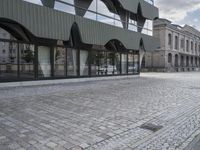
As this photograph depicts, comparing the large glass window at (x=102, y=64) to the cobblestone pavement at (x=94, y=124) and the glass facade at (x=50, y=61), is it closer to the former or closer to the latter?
the glass facade at (x=50, y=61)

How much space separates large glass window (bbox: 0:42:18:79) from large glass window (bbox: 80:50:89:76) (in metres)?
5.96

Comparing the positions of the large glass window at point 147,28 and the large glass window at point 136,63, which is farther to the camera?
the large glass window at point 147,28

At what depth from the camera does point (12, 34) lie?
568 inches

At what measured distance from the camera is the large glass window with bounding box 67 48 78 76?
18108mm

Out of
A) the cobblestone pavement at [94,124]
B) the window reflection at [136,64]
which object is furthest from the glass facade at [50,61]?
the cobblestone pavement at [94,124]

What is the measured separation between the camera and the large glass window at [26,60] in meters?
14.8

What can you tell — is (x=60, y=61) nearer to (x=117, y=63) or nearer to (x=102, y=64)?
(x=102, y=64)

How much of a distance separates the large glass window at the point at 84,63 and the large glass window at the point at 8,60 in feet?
19.6

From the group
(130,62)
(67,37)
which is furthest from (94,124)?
(130,62)

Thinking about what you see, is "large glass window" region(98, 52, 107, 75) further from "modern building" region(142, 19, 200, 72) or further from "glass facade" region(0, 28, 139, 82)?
"modern building" region(142, 19, 200, 72)

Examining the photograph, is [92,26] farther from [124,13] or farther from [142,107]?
[142,107]

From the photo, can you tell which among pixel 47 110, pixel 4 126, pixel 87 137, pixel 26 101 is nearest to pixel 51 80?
pixel 26 101

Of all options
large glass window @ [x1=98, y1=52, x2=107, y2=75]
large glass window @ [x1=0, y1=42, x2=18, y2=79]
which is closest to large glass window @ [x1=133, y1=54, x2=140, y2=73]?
large glass window @ [x1=98, y1=52, x2=107, y2=75]

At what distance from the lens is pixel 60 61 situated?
17.4 metres
